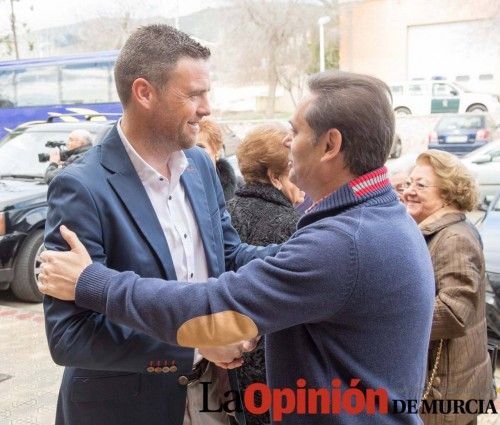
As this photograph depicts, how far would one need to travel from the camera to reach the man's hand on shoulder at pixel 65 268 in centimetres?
162

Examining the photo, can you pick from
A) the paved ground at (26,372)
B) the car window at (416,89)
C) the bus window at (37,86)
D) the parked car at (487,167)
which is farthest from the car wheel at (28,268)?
the car window at (416,89)

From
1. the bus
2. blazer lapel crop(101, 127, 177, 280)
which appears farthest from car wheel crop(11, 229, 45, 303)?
the bus

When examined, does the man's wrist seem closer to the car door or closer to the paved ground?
the paved ground

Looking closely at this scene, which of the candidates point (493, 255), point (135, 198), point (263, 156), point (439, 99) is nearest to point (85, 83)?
point (493, 255)

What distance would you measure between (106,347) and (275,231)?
4.51ft

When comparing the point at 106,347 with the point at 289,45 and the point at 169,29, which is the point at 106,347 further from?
the point at 289,45

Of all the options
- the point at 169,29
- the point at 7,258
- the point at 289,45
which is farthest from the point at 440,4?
the point at 169,29

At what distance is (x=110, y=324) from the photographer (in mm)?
1697

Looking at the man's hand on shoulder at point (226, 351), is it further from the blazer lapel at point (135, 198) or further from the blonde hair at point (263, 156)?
the blonde hair at point (263, 156)

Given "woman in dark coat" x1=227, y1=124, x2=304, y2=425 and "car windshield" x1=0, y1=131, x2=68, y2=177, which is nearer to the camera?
"woman in dark coat" x1=227, y1=124, x2=304, y2=425

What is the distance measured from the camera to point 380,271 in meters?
1.50

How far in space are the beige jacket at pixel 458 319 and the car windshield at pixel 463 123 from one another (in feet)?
Answer: 58.6

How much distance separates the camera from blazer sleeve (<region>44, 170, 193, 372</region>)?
5.50 feet

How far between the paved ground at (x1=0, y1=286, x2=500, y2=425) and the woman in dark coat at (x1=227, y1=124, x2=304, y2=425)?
2.26 metres
